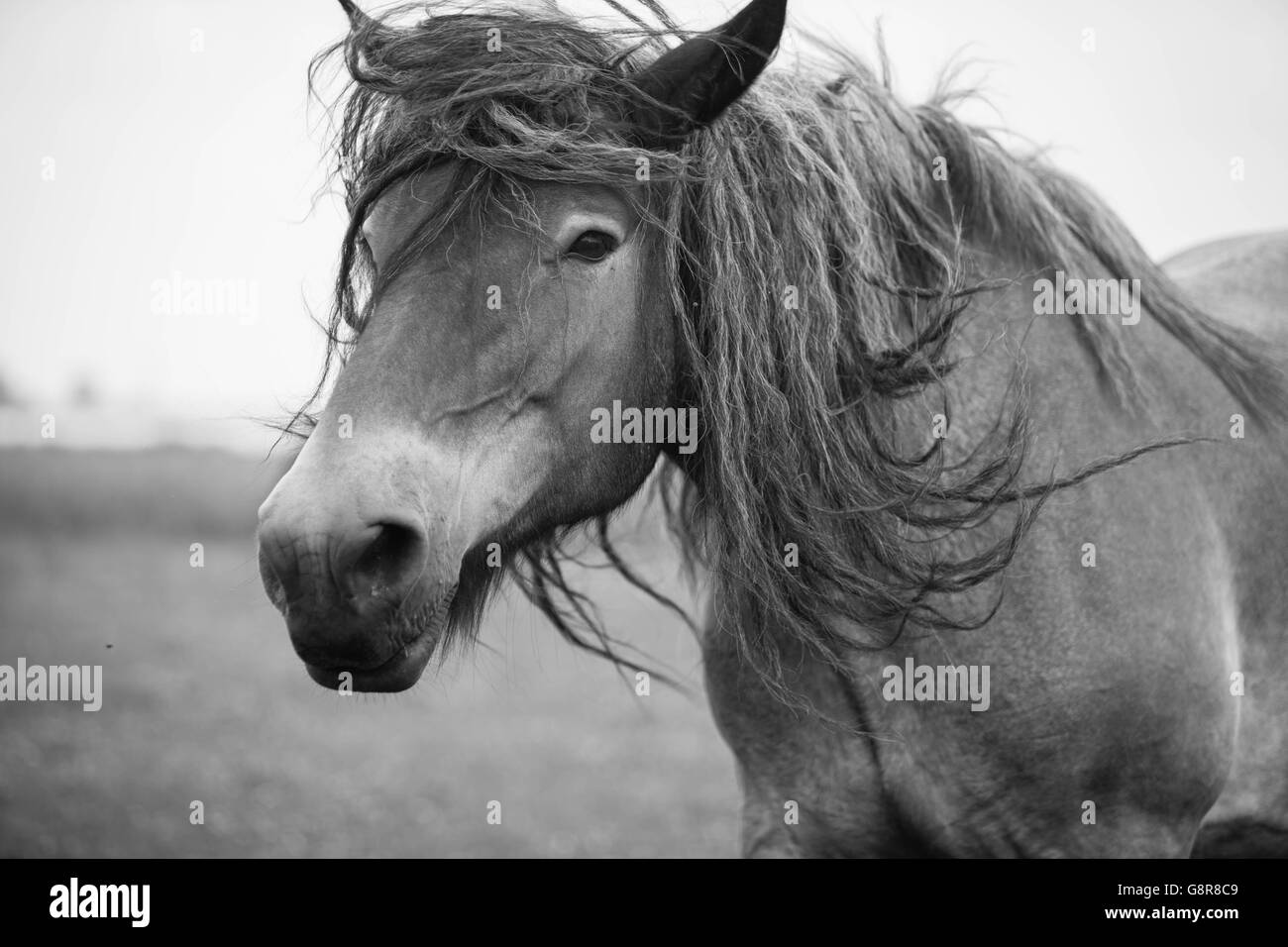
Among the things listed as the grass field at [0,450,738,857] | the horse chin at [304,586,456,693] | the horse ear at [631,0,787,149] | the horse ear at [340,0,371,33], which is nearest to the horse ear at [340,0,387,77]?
the horse ear at [340,0,371,33]

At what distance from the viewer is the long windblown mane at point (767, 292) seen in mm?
2730

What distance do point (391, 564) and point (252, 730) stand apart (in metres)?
12.7

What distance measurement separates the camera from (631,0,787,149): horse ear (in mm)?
2621

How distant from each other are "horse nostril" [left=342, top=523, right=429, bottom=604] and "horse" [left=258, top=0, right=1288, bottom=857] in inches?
0.4

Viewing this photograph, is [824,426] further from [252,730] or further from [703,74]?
[252,730]

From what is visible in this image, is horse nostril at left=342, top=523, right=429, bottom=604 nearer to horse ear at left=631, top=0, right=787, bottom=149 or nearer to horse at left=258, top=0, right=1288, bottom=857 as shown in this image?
horse at left=258, top=0, right=1288, bottom=857

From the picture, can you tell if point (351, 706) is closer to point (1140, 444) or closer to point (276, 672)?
point (276, 672)

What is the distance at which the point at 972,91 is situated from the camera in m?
3.75

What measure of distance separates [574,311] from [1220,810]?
2649mm

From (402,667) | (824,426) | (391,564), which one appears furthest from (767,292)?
(402,667)

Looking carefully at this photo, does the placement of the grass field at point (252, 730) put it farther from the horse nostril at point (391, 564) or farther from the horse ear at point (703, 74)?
the horse ear at point (703, 74)

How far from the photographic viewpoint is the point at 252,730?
13.7 m

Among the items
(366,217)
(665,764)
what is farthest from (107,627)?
(366,217)

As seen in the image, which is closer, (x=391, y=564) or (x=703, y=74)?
(x=391, y=564)
